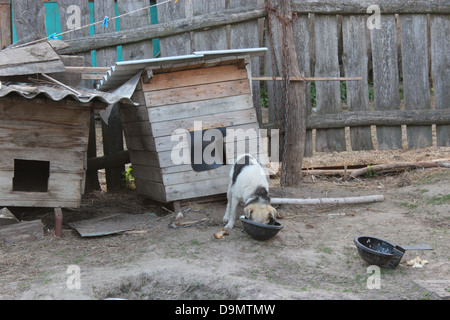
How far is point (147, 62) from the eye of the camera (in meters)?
6.29

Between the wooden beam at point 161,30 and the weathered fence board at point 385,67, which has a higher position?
the wooden beam at point 161,30

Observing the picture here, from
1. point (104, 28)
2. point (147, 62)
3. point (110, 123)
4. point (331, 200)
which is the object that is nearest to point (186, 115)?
point (147, 62)

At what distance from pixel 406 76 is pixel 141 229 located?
16.5 ft

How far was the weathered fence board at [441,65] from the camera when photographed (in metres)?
8.51

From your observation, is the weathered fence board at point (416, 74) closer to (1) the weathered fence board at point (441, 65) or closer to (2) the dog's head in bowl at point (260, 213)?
(1) the weathered fence board at point (441, 65)

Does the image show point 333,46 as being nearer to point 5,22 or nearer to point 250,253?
point 250,253

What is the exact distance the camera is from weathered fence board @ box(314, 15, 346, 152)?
Answer: 8.19 meters

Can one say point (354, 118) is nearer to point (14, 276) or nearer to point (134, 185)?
point (134, 185)

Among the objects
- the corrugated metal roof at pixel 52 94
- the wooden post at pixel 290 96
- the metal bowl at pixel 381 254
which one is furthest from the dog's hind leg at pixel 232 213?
the corrugated metal roof at pixel 52 94

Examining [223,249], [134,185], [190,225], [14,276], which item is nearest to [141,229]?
[190,225]

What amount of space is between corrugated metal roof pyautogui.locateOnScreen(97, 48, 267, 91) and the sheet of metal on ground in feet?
6.09

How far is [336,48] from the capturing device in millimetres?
8227

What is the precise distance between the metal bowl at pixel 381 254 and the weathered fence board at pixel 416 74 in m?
3.83
